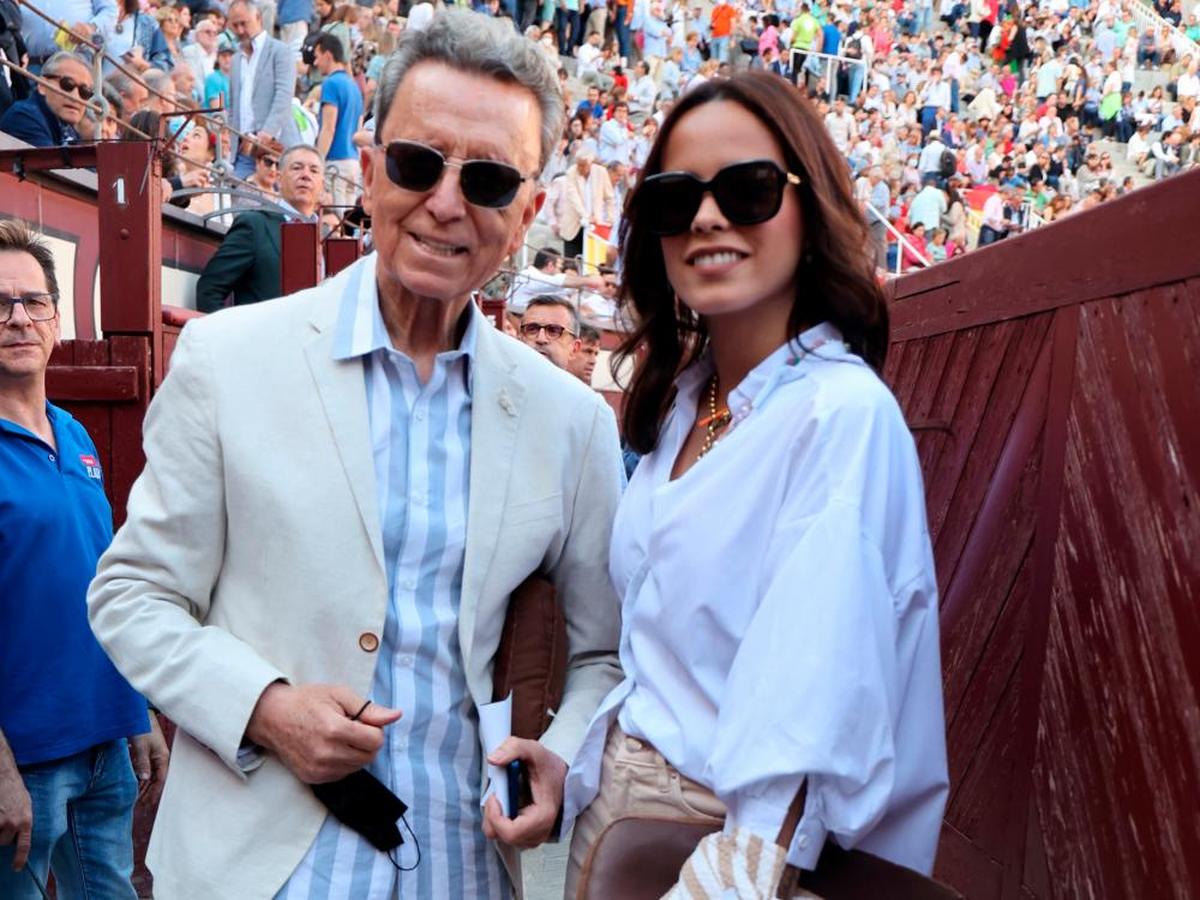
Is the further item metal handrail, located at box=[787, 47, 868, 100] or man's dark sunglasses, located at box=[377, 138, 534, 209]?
metal handrail, located at box=[787, 47, 868, 100]

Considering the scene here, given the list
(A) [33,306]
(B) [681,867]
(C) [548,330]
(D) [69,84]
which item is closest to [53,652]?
(A) [33,306]

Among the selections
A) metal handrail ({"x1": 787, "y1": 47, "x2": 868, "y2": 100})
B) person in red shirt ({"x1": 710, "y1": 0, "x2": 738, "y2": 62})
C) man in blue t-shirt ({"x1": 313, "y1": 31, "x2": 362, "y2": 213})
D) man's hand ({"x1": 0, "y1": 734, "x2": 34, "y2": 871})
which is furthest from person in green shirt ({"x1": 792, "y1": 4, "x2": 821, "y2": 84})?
man's hand ({"x1": 0, "y1": 734, "x2": 34, "y2": 871})

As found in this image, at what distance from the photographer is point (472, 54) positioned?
2068 mm

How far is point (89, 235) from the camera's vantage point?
665 cm

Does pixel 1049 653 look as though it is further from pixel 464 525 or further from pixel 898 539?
pixel 464 525

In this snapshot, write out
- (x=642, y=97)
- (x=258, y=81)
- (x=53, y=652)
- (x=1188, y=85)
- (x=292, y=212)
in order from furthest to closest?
(x=1188, y=85)
(x=642, y=97)
(x=258, y=81)
(x=292, y=212)
(x=53, y=652)

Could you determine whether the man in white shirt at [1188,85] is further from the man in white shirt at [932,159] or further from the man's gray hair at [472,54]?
the man's gray hair at [472,54]

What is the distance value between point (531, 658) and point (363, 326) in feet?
1.83

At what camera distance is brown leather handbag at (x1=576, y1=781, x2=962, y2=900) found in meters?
1.60

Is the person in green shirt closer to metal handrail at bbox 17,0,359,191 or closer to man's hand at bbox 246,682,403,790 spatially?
metal handrail at bbox 17,0,359,191

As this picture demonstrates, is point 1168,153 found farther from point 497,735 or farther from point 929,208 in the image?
point 497,735

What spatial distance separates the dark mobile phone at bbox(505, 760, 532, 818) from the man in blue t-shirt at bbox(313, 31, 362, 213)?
31.1 ft

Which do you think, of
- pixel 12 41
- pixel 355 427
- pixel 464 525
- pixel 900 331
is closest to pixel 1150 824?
pixel 464 525

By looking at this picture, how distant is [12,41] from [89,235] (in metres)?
2.00
